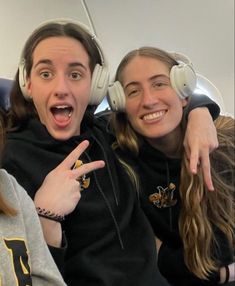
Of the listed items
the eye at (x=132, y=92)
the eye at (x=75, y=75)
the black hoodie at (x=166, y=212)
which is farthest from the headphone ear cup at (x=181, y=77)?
the eye at (x=75, y=75)

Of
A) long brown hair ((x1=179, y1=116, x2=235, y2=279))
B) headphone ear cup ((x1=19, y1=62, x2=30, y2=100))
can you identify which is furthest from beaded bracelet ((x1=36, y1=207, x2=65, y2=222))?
long brown hair ((x1=179, y1=116, x2=235, y2=279))

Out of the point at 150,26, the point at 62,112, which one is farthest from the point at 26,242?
the point at 150,26

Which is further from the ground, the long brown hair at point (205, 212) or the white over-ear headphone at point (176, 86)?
the white over-ear headphone at point (176, 86)

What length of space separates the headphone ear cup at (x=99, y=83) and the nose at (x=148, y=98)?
0.47ft

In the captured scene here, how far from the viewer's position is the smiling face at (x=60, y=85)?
1.22m

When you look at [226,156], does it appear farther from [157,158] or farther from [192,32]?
[192,32]

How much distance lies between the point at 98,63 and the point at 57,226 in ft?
1.86

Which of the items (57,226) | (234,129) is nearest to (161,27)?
(234,129)

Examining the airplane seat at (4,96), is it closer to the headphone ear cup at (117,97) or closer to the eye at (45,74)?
the eye at (45,74)

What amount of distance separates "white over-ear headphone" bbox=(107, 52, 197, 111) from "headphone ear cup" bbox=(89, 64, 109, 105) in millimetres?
70

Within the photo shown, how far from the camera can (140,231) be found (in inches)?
49.5

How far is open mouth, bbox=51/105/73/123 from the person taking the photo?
4.02 ft

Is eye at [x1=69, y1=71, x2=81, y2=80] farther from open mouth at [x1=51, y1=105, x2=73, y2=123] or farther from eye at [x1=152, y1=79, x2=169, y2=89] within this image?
eye at [x1=152, y1=79, x2=169, y2=89]

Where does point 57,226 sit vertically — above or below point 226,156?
above
